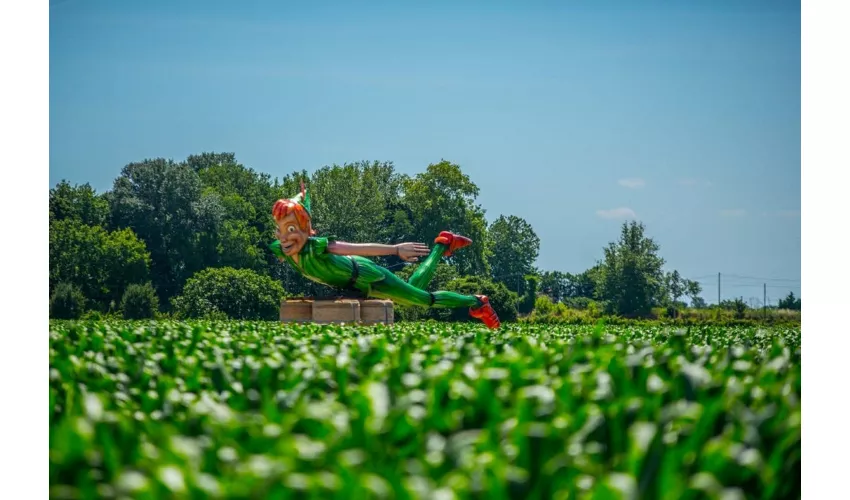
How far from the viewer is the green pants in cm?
1375

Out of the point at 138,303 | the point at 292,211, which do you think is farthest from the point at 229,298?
the point at 292,211

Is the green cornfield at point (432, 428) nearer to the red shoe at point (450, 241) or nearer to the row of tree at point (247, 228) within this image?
the red shoe at point (450, 241)

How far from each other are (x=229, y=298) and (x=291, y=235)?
626 inches

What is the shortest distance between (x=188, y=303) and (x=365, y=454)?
25.9m

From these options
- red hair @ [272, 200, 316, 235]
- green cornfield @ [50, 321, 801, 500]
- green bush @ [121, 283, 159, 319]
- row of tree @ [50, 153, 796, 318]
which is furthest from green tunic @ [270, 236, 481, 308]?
green bush @ [121, 283, 159, 319]

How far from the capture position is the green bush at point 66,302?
928 inches

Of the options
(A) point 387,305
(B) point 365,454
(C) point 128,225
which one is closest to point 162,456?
(B) point 365,454

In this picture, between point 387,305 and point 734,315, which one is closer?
point 387,305

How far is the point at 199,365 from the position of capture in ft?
15.4

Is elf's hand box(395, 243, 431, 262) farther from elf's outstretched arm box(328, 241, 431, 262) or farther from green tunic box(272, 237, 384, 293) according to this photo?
green tunic box(272, 237, 384, 293)

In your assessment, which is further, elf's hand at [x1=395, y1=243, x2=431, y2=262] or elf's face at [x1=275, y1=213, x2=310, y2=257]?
elf's hand at [x1=395, y1=243, x2=431, y2=262]

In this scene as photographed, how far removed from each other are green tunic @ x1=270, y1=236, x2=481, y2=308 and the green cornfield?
8.12 m

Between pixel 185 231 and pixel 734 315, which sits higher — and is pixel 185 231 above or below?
above
